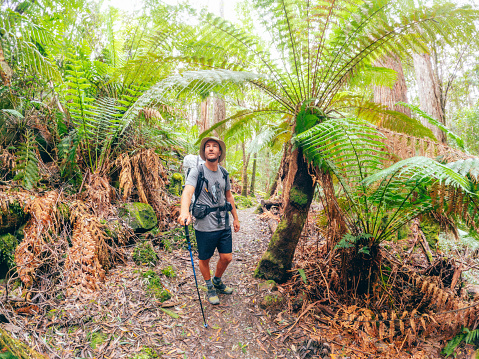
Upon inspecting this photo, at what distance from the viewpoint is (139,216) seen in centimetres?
355

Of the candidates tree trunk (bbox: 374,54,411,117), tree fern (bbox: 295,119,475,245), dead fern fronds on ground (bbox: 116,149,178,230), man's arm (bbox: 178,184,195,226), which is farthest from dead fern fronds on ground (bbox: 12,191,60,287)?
tree trunk (bbox: 374,54,411,117)

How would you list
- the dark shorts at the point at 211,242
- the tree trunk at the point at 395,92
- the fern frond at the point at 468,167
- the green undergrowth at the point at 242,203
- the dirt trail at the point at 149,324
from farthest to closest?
the green undergrowth at the point at 242,203
the tree trunk at the point at 395,92
the dark shorts at the point at 211,242
the dirt trail at the point at 149,324
the fern frond at the point at 468,167

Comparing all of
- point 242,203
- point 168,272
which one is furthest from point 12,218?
point 242,203

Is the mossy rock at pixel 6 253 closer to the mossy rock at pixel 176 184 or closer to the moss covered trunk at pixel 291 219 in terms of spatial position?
the moss covered trunk at pixel 291 219

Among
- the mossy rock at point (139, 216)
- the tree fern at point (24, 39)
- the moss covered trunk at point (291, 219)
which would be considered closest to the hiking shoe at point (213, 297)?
the moss covered trunk at point (291, 219)

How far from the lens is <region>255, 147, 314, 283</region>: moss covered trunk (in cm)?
296

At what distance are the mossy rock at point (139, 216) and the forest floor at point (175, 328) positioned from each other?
22.9 inches

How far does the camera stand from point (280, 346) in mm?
2234

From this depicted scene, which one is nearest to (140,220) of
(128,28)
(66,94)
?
(66,94)

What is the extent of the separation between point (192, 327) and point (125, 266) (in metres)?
1.17

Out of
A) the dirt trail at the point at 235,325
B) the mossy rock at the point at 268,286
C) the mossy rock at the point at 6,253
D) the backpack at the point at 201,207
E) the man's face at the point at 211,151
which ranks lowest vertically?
the dirt trail at the point at 235,325

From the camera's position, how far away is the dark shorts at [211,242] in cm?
264

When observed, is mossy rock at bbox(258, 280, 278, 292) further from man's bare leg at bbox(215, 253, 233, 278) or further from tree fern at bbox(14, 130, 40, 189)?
tree fern at bbox(14, 130, 40, 189)

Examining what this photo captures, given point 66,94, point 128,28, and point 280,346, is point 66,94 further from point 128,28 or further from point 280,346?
point 280,346
